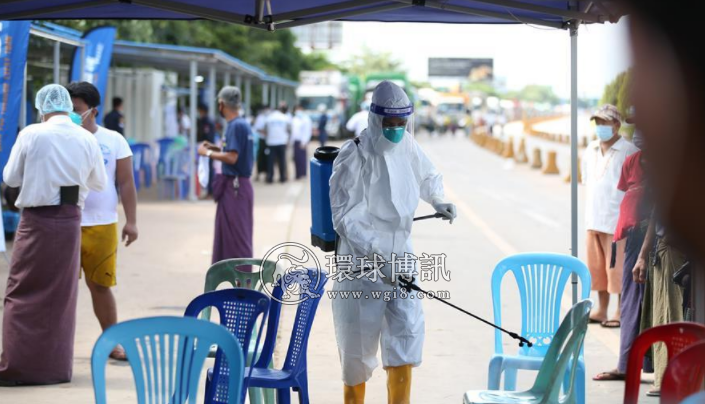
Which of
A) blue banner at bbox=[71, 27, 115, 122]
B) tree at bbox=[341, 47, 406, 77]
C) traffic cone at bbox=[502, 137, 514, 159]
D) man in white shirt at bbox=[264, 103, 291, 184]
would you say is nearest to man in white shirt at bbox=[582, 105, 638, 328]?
blue banner at bbox=[71, 27, 115, 122]

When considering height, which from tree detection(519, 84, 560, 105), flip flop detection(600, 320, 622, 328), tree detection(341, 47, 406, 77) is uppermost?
tree detection(341, 47, 406, 77)

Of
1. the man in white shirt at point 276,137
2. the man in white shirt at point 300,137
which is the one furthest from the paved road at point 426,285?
the man in white shirt at point 300,137

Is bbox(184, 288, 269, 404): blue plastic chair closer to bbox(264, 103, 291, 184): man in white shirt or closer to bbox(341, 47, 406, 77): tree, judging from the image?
bbox(264, 103, 291, 184): man in white shirt

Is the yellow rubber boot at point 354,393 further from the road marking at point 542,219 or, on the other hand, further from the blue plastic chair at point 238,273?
the road marking at point 542,219

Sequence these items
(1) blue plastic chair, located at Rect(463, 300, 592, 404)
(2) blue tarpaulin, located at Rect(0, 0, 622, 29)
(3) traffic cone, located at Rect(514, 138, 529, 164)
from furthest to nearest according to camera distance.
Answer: (3) traffic cone, located at Rect(514, 138, 529, 164) < (2) blue tarpaulin, located at Rect(0, 0, 622, 29) < (1) blue plastic chair, located at Rect(463, 300, 592, 404)

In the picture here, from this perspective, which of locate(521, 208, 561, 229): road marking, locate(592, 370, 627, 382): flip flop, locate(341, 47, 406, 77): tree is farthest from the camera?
locate(341, 47, 406, 77): tree

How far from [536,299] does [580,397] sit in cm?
77

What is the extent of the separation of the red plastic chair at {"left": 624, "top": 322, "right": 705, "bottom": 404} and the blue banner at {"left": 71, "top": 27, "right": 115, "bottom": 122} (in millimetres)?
10121

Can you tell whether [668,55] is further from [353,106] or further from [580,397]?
[353,106]

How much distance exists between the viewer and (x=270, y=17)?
604 cm

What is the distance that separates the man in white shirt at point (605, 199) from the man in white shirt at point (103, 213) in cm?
375

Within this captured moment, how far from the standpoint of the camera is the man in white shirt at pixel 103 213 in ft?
21.9

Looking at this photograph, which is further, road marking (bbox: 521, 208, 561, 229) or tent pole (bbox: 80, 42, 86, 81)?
road marking (bbox: 521, 208, 561, 229)

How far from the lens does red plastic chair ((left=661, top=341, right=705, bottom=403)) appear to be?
3.59 metres
